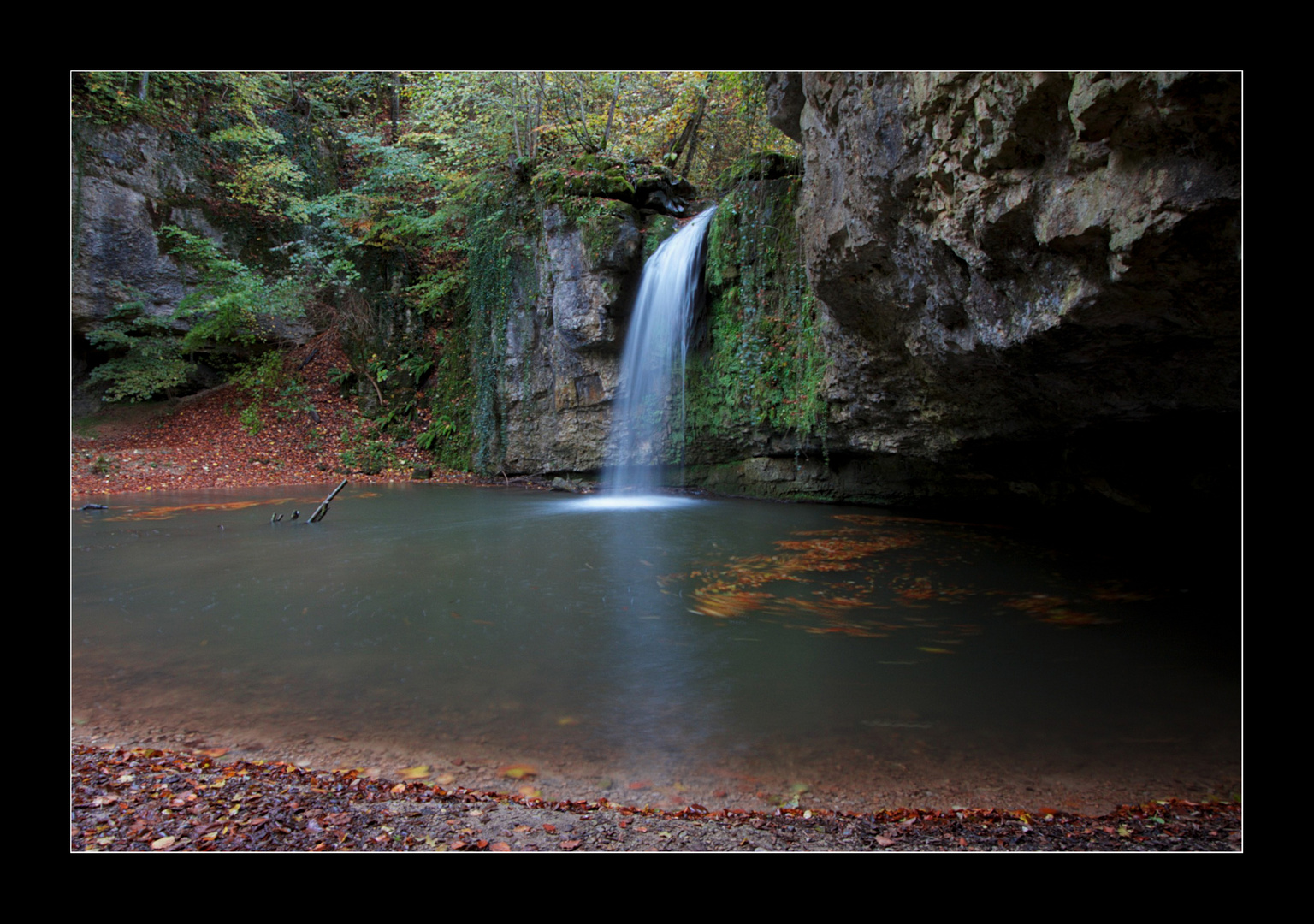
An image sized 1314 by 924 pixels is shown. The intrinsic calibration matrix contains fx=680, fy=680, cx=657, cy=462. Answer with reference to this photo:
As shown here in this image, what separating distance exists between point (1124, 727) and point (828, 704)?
125cm

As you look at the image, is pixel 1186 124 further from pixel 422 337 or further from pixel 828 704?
pixel 422 337

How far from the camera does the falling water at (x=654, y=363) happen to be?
448 inches

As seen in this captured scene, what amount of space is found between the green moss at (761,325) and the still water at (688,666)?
332cm

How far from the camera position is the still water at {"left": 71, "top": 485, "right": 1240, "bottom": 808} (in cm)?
262

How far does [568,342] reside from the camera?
12.5 m

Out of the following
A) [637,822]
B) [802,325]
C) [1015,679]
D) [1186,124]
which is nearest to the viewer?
Result: [637,822]

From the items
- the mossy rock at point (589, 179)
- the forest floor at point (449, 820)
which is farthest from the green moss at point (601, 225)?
the forest floor at point (449, 820)

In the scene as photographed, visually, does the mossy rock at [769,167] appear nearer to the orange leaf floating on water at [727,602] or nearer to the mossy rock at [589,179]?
the mossy rock at [589,179]

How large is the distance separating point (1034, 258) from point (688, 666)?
122 inches

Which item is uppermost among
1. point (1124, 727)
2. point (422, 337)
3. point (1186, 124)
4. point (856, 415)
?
point (422, 337)

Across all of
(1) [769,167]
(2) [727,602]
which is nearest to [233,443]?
(1) [769,167]

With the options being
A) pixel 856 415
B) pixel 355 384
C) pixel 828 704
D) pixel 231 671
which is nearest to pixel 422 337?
pixel 355 384

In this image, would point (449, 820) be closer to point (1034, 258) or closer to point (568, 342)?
point (1034, 258)

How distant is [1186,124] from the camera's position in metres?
2.69
